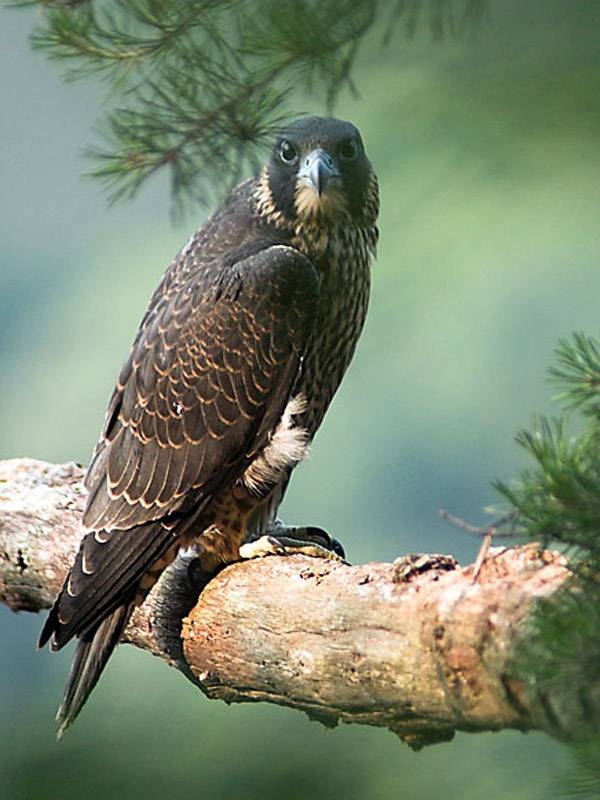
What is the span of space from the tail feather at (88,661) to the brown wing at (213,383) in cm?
23

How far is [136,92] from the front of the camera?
142 centimetres

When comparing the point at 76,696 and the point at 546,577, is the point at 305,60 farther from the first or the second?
the point at 76,696

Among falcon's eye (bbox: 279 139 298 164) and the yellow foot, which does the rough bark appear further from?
falcon's eye (bbox: 279 139 298 164)

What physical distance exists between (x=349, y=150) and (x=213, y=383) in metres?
0.64

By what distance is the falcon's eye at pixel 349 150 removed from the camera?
270 centimetres

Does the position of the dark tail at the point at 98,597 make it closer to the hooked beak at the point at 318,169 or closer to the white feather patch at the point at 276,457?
the white feather patch at the point at 276,457

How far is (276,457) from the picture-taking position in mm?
2674

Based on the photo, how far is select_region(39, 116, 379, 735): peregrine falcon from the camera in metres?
2.52

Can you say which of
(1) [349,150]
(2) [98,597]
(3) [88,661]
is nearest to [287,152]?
(1) [349,150]

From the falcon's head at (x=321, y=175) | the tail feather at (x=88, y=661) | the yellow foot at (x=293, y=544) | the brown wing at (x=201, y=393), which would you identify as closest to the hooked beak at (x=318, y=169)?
A: the falcon's head at (x=321, y=175)

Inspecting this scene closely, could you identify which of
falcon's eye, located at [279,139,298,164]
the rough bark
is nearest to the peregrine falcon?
falcon's eye, located at [279,139,298,164]

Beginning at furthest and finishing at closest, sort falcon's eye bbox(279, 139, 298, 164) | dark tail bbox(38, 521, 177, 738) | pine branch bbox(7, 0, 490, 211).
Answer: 1. falcon's eye bbox(279, 139, 298, 164)
2. dark tail bbox(38, 521, 177, 738)
3. pine branch bbox(7, 0, 490, 211)

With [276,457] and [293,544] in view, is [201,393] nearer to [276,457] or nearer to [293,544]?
[276,457]

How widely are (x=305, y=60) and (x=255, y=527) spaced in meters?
1.74
